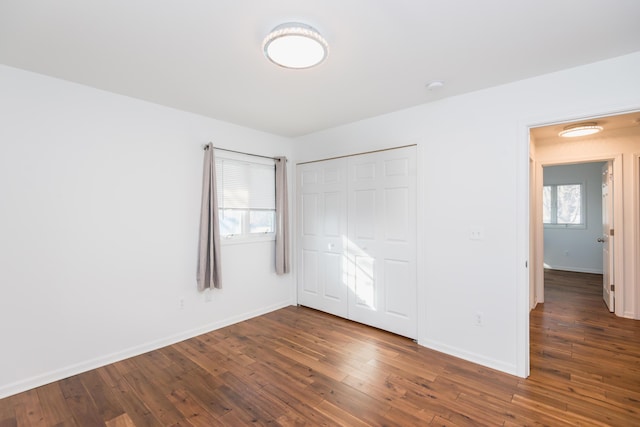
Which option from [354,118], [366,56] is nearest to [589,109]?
[366,56]

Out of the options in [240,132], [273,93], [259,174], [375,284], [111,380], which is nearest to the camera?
[111,380]

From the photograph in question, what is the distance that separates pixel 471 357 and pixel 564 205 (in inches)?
233

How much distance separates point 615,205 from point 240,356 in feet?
16.1

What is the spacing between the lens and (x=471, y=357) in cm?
275

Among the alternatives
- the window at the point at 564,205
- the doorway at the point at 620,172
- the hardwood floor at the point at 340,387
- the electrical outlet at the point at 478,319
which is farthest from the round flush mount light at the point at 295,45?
the window at the point at 564,205

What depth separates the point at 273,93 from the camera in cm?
277

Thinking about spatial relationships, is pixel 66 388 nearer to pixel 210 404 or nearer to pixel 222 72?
pixel 210 404

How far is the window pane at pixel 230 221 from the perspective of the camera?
11.9ft

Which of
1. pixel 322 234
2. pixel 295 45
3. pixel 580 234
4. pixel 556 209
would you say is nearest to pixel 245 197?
pixel 322 234

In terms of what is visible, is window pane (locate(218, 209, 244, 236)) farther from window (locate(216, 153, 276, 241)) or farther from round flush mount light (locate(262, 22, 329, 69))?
A: round flush mount light (locate(262, 22, 329, 69))

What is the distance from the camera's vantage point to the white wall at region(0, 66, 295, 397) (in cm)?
230

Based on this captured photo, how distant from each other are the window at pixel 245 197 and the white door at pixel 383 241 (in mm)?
1188

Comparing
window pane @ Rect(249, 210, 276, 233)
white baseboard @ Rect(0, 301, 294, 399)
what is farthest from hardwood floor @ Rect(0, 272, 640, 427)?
window pane @ Rect(249, 210, 276, 233)

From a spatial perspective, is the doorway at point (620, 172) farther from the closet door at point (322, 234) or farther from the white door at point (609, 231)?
the closet door at point (322, 234)
